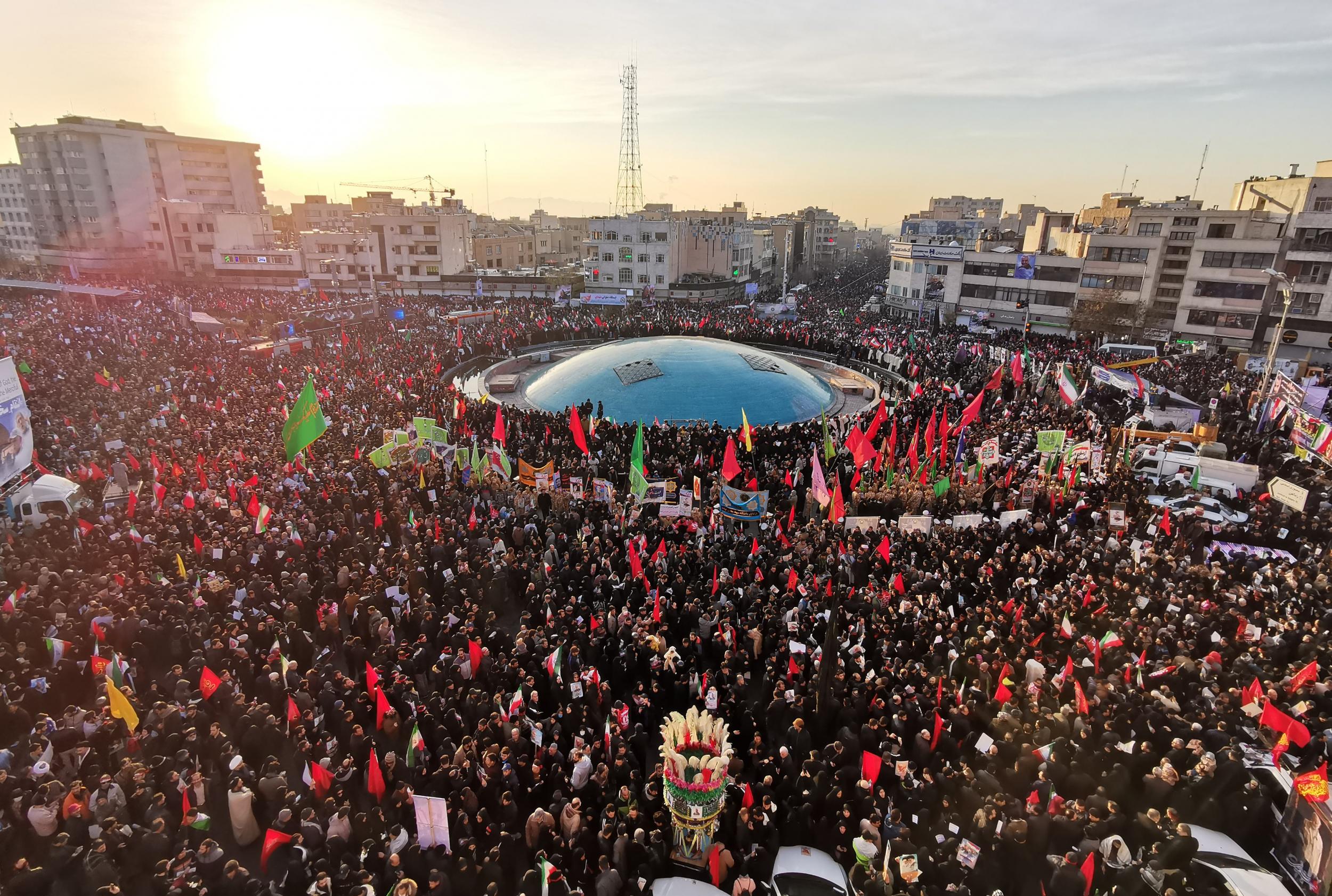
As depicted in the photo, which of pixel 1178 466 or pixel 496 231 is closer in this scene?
pixel 1178 466

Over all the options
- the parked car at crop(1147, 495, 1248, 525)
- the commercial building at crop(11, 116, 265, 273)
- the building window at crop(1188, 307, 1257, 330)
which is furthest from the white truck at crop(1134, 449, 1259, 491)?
the commercial building at crop(11, 116, 265, 273)

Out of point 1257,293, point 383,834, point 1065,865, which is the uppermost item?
point 1257,293

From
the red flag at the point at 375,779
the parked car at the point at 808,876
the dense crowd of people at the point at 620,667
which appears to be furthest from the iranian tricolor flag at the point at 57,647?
the parked car at the point at 808,876

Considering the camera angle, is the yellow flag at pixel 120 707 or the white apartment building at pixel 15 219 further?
the white apartment building at pixel 15 219

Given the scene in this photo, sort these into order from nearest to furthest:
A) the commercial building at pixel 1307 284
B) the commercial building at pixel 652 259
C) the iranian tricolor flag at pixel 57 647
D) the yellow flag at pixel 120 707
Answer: the yellow flag at pixel 120 707 < the iranian tricolor flag at pixel 57 647 < the commercial building at pixel 1307 284 < the commercial building at pixel 652 259

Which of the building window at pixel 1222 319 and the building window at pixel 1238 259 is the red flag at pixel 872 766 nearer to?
the building window at pixel 1238 259

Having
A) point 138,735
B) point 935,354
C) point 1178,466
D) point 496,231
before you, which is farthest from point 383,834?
point 496,231

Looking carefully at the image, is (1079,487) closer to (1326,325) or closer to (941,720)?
(941,720)
